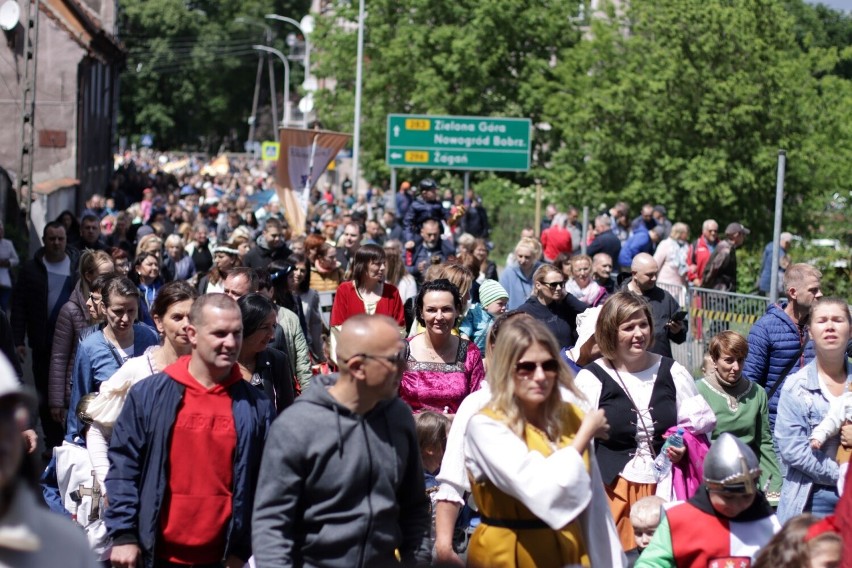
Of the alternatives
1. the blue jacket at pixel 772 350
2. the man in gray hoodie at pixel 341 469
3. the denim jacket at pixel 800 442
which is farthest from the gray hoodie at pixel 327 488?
the blue jacket at pixel 772 350

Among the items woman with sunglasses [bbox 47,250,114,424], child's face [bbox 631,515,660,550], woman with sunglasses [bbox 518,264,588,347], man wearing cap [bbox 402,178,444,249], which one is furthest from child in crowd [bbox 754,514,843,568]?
man wearing cap [bbox 402,178,444,249]

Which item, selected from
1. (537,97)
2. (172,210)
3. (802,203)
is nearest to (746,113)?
(802,203)

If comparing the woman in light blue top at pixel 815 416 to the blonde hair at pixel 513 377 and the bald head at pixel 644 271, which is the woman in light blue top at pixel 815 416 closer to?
the blonde hair at pixel 513 377

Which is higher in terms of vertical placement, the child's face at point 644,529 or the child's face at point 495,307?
the child's face at point 495,307

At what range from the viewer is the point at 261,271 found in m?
9.79

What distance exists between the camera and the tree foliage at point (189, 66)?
8812 centimetres

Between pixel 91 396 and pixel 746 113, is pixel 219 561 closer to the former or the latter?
pixel 91 396

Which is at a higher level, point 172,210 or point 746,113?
point 746,113

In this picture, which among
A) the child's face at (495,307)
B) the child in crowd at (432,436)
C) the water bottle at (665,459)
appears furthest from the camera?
the child's face at (495,307)

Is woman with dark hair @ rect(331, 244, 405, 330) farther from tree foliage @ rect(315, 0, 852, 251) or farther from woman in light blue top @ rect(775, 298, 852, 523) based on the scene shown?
tree foliage @ rect(315, 0, 852, 251)

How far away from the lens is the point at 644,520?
622cm

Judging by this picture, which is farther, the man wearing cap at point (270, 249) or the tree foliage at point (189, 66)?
the tree foliage at point (189, 66)

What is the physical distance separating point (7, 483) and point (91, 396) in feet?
15.2

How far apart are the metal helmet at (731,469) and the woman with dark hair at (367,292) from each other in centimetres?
600
